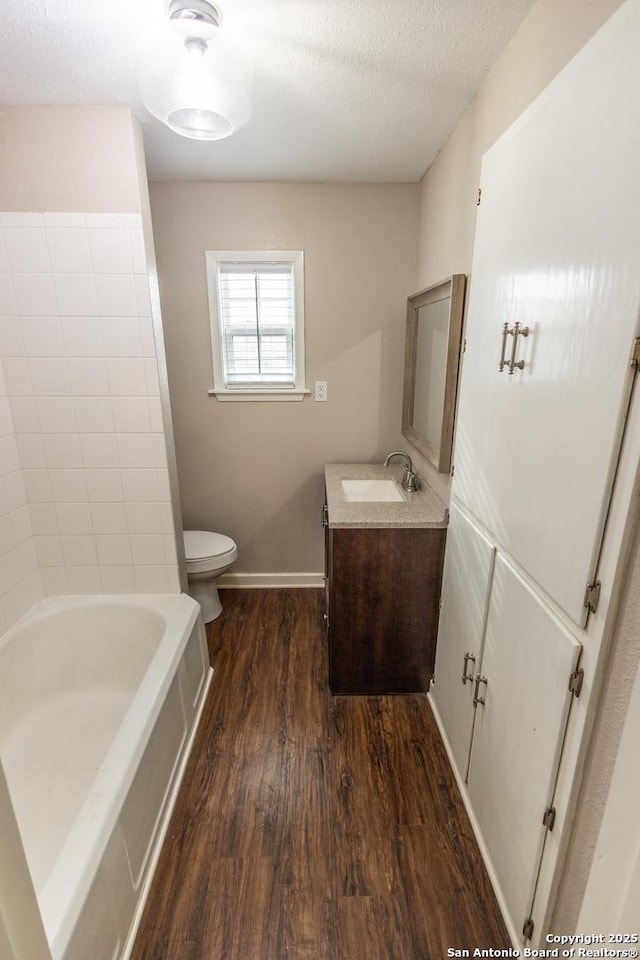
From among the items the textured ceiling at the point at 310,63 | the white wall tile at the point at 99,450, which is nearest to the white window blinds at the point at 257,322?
the textured ceiling at the point at 310,63

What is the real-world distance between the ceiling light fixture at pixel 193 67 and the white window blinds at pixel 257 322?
4.21 ft

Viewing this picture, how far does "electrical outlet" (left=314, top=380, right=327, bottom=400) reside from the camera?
2629 mm

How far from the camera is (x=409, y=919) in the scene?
1257 mm

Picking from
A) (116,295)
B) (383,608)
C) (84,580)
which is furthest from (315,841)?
(116,295)

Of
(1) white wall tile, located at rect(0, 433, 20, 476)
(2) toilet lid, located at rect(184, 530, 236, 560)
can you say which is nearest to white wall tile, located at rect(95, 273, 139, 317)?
(1) white wall tile, located at rect(0, 433, 20, 476)

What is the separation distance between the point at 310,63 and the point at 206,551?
2103 mm

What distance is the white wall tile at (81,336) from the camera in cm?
175

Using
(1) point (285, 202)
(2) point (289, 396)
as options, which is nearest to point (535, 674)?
(2) point (289, 396)

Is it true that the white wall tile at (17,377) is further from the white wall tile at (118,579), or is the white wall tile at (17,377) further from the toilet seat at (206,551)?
the toilet seat at (206,551)

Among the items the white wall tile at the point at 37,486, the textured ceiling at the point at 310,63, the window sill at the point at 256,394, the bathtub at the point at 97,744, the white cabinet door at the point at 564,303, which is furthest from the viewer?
the window sill at the point at 256,394

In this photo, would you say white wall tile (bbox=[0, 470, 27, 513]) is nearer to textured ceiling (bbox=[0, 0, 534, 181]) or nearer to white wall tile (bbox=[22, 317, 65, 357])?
white wall tile (bbox=[22, 317, 65, 357])

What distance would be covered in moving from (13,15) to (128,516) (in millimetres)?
1611

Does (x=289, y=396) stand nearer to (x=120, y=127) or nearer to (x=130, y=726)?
(x=120, y=127)

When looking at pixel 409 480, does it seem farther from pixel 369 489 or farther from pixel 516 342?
pixel 516 342
